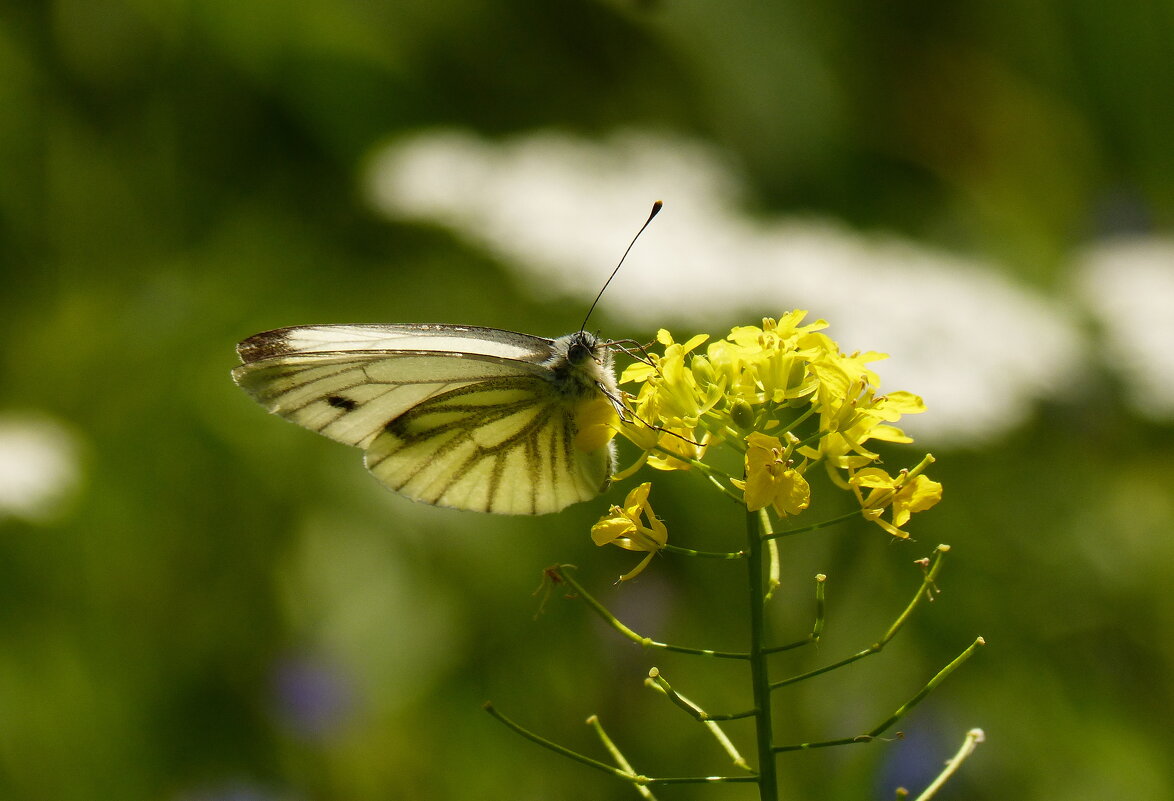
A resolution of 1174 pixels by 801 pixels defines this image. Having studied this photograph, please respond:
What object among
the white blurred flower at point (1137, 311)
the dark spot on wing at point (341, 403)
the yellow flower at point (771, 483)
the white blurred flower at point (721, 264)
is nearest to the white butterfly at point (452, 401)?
the dark spot on wing at point (341, 403)

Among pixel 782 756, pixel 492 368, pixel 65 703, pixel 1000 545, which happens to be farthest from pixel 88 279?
pixel 1000 545

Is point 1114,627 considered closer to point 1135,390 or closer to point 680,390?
point 1135,390

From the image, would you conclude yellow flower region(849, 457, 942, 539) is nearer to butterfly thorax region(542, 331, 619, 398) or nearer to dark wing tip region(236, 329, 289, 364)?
butterfly thorax region(542, 331, 619, 398)

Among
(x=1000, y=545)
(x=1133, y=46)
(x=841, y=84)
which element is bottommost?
(x=1000, y=545)

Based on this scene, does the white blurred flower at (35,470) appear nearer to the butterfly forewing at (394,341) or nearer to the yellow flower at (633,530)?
the butterfly forewing at (394,341)

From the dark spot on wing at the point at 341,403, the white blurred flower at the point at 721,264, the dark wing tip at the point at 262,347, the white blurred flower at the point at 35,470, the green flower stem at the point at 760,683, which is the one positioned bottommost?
the green flower stem at the point at 760,683
